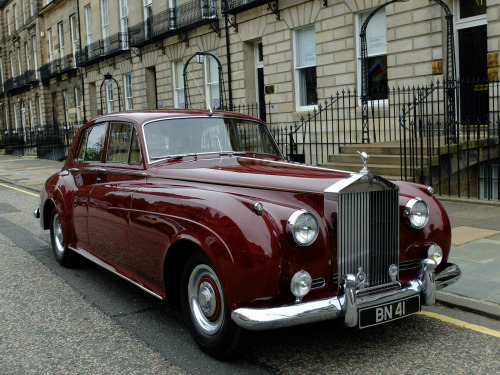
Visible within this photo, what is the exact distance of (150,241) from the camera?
4398 millimetres

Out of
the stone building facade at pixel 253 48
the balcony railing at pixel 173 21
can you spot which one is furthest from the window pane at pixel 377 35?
the balcony railing at pixel 173 21

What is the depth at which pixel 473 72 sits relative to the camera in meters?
12.3

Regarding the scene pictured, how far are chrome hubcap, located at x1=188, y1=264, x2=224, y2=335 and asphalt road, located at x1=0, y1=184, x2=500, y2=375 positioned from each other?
9.5 inches

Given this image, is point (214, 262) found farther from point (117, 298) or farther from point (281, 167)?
point (117, 298)

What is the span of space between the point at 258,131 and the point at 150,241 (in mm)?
1817

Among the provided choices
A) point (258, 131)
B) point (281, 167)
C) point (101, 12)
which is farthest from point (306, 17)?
point (101, 12)

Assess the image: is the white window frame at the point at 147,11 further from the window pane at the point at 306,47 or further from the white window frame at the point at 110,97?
the window pane at the point at 306,47

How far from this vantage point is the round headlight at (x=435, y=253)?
13.6ft

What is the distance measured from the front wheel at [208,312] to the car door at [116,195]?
1013 mm

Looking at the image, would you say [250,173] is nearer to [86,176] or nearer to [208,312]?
[208,312]

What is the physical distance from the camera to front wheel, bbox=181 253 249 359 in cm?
366

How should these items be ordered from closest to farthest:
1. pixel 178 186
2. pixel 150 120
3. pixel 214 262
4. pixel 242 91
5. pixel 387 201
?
pixel 214 262 → pixel 387 201 → pixel 178 186 → pixel 150 120 → pixel 242 91

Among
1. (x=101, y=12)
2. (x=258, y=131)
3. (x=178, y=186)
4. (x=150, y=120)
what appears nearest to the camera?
(x=178, y=186)

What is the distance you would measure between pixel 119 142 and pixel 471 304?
358cm
